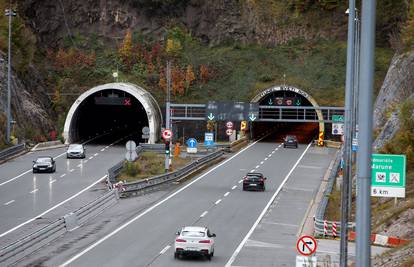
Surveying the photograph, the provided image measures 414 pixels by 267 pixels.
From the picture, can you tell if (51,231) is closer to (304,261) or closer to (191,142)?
(304,261)

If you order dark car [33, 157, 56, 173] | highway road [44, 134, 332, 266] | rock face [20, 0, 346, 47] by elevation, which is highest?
rock face [20, 0, 346, 47]

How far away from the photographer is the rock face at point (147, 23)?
10556 cm

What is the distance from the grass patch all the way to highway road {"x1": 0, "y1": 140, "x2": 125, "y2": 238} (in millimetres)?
1741

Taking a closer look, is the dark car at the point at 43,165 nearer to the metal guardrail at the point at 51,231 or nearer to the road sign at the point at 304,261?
the metal guardrail at the point at 51,231

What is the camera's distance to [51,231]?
3622 centimetres

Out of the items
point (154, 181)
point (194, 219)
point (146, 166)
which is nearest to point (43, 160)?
point (146, 166)

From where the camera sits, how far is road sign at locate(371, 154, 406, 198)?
19219mm

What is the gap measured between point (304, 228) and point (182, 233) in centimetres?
1105

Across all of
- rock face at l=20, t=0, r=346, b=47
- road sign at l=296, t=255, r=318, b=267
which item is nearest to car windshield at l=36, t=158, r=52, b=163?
road sign at l=296, t=255, r=318, b=267

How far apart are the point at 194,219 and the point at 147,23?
67.8 m

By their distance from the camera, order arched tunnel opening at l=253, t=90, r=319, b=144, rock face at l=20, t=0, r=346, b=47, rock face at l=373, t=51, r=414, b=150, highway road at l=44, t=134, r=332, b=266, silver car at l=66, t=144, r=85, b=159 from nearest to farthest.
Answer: highway road at l=44, t=134, r=332, b=266
rock face at l=373, t=51, r=414, b=150
silver car at l=66, t=144, r=85, b=159
arched tunnel opening at l=253, t=90, r=319, b=144
rock face at l=20, t=0, r=346, b=47

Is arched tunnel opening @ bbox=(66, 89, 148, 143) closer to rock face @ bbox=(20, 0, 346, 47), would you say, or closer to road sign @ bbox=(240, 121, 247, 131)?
rock face @ bbox=(20, 0, 346, 47)

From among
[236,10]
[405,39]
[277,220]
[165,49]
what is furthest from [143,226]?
[236,10]

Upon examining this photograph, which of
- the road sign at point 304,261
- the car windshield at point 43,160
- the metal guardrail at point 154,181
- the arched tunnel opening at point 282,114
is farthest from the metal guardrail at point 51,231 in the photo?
the arched tunnel opening at point 282,114
